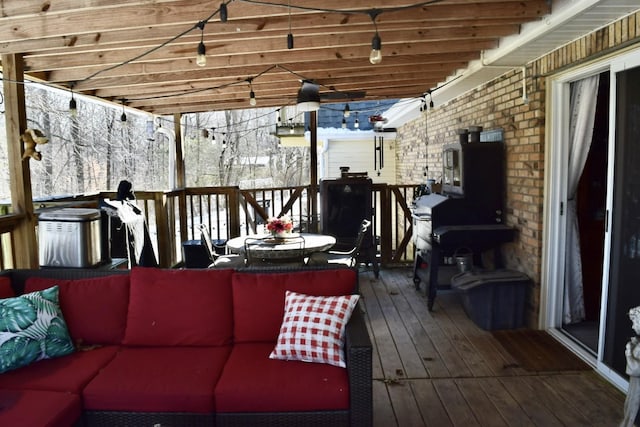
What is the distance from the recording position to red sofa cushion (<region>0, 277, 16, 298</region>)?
2719 mm

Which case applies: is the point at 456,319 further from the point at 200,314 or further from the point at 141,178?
the point at 141,178

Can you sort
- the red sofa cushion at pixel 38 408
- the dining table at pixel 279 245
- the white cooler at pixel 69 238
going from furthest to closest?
the dining table at pixel 279 245 < the white cooler at pixel 69 238 < the red sofa cushion at pixel 38 408

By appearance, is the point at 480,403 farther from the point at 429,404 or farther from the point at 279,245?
the point at 279,245

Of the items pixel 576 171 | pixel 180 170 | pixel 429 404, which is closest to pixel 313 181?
pixel 180 170

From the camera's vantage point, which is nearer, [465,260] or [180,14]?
[180,14]

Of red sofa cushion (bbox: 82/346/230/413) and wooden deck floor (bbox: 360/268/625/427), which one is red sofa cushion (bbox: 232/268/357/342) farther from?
wooden deck floor (bbox: 360/268/625/427)

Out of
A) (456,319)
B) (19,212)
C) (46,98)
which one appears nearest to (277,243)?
(456,319)

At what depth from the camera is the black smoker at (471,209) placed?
4379 mm

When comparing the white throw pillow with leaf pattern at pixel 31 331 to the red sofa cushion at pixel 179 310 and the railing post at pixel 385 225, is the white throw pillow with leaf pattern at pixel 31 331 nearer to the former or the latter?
the red sofa cushion at pixel 179 310

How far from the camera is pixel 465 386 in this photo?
10.2 ft

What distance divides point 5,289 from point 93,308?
51 cm

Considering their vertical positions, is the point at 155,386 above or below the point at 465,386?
above

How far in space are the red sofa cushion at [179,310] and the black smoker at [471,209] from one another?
2332 millimetres

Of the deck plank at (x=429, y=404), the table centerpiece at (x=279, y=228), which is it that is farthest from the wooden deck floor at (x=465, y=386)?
the table centerpiece at (x=279, y=228)
